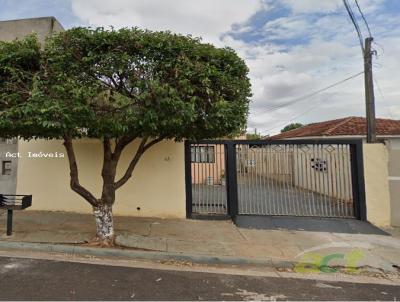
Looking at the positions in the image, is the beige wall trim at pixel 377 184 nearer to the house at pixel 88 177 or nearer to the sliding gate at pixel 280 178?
the sliding gate at pixel 280 178

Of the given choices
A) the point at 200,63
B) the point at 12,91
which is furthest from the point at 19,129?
the point at 200,63

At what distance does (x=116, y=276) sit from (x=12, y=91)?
3636mm

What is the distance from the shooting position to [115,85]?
549cm

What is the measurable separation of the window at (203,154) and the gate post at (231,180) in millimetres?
464

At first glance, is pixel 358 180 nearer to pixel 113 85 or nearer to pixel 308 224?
pixel 308 224

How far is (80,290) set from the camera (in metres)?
4.09

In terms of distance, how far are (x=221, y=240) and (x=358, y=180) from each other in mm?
4297

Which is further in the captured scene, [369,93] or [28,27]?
[28,27]

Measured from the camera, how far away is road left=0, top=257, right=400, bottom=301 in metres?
4.02

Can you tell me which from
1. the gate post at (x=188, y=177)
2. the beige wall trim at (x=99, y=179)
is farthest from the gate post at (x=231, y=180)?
the beige wall trim at (x=99, y=179)

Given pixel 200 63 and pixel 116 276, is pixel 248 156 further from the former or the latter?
pixel 116 276

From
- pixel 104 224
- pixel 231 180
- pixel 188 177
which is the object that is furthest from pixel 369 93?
pixel 104 224

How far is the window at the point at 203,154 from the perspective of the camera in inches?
340

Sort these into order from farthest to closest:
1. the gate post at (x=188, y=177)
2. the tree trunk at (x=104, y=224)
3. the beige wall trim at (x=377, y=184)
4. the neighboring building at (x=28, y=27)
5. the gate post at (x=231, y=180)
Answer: the neighboring building at (x=28, y=27)
the gate post at (x=188, y=177)
the gate post at (x=231, y=180)
the beige wall trim at (x=377, y=184)
the tree trunk at (x=104, y=224)
